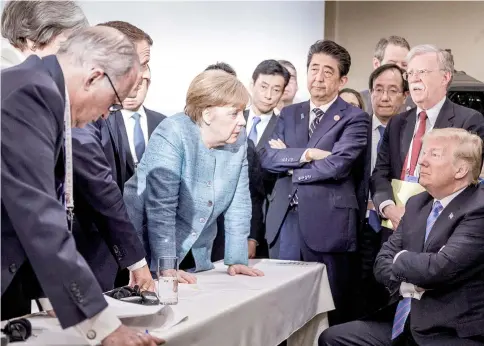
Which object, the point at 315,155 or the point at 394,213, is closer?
the point at 394,213

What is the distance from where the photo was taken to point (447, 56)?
3.29 m

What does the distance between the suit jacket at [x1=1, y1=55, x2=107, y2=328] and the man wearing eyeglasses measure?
212 centimetres

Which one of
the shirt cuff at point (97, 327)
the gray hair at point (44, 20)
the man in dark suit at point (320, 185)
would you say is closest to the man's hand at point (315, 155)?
the man in dark suit at point (320, 185)

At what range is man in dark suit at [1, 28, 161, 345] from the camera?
1.35 metres

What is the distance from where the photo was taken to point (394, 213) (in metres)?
3.11

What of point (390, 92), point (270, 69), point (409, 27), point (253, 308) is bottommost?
point (253, 308)

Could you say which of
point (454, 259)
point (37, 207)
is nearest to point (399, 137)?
point (454, 259)

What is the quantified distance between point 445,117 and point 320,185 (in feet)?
2.12

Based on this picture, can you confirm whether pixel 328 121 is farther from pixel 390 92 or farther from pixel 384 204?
pixel 390 92

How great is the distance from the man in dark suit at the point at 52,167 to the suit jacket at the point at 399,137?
195 centimetres

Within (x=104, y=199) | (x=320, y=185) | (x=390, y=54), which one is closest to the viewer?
(x=104, y=199)

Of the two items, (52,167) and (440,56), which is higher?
(440,56)

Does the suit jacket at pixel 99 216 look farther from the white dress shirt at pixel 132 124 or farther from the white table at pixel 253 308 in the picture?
the white dress shirt at pixel 132 124

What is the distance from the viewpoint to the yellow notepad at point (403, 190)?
3.09 m
